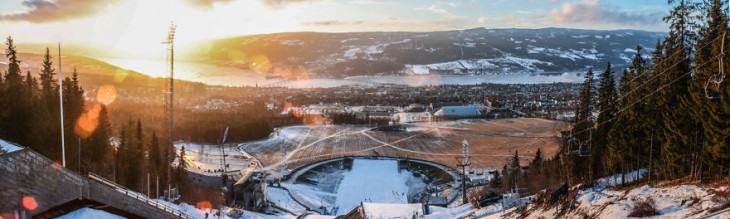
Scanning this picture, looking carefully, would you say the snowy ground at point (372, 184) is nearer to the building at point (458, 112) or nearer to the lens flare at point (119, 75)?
the building at point (458, 112)

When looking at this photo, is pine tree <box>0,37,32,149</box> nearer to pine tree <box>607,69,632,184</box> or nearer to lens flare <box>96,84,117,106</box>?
pine tree <box>607,69,632,184</box>

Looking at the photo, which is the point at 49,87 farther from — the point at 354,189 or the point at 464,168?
the point at 464,168

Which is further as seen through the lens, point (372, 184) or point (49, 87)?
point (372, 184)

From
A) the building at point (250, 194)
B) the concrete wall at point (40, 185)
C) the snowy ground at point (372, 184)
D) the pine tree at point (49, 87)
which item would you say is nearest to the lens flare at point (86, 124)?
the pine tree at point (49, 87)

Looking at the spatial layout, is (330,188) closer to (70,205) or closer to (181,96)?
(70,205)

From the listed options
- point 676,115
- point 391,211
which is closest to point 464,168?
point 391,211

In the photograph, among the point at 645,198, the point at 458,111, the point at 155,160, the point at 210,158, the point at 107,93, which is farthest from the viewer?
the point at 107,93
